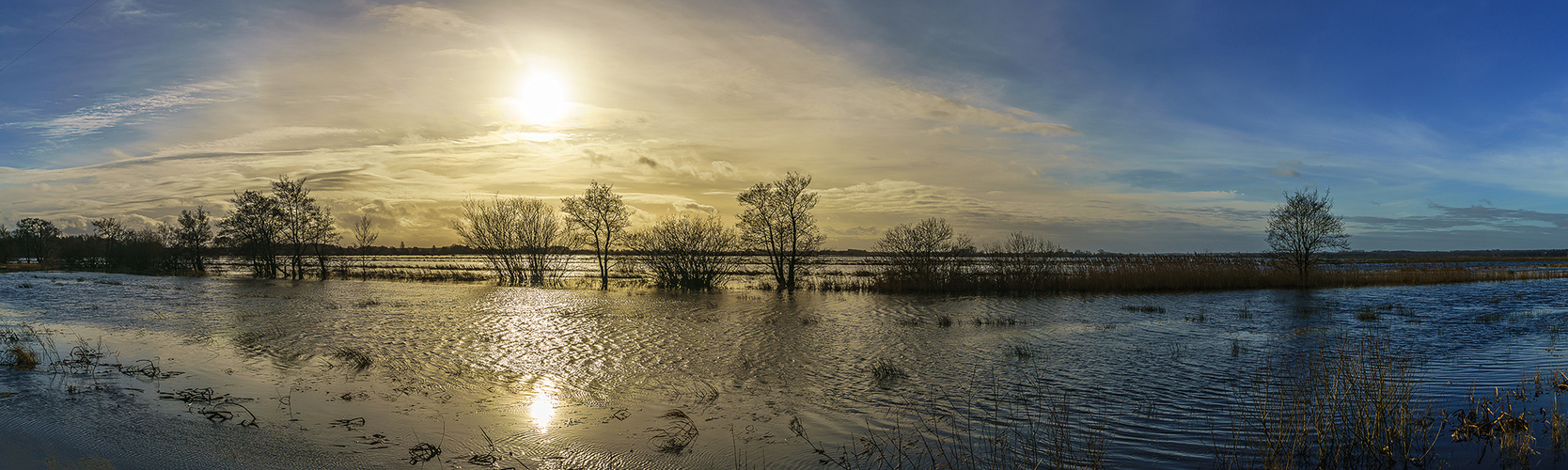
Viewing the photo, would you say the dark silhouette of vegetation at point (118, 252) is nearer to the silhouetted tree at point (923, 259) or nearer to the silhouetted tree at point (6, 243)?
the silhouetted tree at point (6, 243)

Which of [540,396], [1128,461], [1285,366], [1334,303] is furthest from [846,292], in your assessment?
[1128,461]

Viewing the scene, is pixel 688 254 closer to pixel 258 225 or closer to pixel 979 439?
pixel 979 439

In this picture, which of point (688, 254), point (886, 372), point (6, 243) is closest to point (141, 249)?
point (6, 243)

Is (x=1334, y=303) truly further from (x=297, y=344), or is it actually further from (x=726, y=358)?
(x=297, y=344)

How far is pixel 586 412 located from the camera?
7969mm

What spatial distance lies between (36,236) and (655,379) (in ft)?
359

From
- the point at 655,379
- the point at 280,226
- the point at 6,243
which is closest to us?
the point at 655,379

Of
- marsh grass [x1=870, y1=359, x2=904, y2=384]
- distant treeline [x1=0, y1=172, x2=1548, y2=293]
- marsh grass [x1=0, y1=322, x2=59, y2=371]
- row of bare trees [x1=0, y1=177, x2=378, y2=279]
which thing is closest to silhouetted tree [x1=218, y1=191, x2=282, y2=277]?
row of bare trees [x1=0, y1=177, x2=378, y2=279]

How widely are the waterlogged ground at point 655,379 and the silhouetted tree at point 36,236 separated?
83.9 meters

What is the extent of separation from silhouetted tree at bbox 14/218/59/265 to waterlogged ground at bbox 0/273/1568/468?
83.9 meters

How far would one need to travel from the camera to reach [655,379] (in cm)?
1030

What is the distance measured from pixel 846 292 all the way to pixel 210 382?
78.4 ft

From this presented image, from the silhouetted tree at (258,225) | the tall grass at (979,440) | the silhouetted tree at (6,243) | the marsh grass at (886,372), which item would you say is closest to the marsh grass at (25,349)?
the tall grass at (979,440)

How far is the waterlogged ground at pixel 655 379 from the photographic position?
643cm
